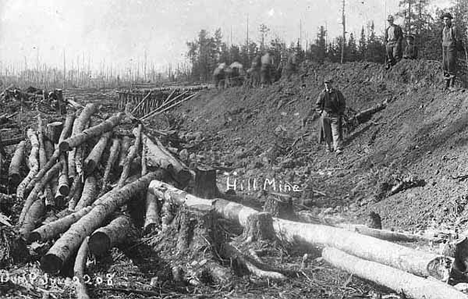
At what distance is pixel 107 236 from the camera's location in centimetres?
757

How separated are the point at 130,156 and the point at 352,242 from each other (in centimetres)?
641

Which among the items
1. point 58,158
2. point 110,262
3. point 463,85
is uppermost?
point 463,85

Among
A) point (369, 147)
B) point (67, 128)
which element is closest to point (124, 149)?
point (67, 128)

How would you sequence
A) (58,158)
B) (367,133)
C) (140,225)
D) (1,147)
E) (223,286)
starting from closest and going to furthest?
(223,286)
(140,225)
(58,158)
(1,147)
(367,133)

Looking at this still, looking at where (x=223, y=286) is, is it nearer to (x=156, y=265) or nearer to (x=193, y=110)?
(x=156, y=265)

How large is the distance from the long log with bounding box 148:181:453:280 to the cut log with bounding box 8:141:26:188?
4.04 metres

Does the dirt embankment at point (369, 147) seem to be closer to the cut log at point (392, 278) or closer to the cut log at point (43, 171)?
the cut log at point (392, 278)

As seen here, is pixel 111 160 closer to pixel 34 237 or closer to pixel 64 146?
pixel 64 146

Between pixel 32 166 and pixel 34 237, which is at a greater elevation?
pixel 32 166

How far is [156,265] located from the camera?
7.31 meters

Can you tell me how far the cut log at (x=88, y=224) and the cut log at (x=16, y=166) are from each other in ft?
8.57

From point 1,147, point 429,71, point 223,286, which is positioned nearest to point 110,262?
point 223,286

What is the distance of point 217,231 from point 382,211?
3.48m

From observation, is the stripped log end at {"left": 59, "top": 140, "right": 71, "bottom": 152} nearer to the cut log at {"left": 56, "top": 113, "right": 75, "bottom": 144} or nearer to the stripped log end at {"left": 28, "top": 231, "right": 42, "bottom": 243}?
the cut log at {"left": 56, "top": 113, "right": 75, "bottom": 144}
